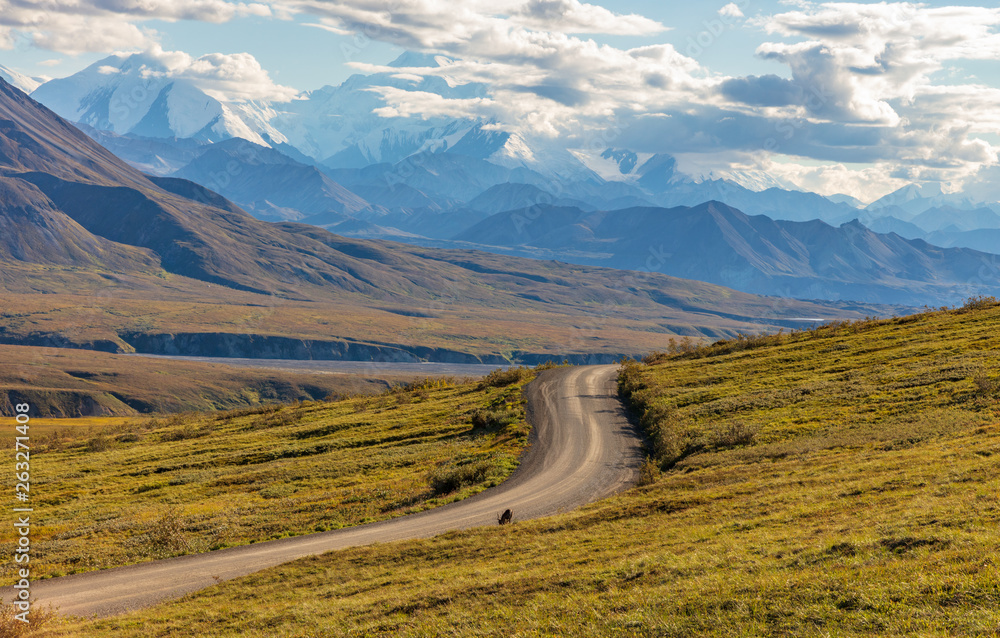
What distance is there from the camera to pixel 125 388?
177125 millimetres

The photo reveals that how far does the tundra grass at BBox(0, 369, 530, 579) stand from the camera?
3006cm

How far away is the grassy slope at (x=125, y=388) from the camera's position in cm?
16112

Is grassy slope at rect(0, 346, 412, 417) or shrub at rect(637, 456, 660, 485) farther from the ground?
shrub at rect(637, 456, 660, 485)

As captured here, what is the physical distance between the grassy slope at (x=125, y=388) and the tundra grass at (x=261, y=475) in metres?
93.6

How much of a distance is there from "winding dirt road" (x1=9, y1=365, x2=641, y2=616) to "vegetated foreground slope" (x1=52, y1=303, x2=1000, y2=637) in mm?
2339

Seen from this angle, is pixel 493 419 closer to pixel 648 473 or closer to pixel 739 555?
pixel 648 473

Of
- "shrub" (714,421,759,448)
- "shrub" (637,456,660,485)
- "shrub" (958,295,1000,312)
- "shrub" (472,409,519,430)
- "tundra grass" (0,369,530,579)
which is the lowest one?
"tundra grass" (0,369,530,579)

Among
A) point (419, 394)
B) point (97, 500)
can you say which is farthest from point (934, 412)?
point (419, 394)

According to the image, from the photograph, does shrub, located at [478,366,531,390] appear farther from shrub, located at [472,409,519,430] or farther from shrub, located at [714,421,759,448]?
shrub, located at [714,421,759,448]

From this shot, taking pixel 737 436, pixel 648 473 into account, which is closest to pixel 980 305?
pixel 737 436

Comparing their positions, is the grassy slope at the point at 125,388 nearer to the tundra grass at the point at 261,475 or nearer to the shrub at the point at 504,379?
the shrub at the point at 504,379

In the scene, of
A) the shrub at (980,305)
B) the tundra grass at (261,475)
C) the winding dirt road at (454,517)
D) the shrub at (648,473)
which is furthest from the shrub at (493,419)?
the shrub at (980,305)

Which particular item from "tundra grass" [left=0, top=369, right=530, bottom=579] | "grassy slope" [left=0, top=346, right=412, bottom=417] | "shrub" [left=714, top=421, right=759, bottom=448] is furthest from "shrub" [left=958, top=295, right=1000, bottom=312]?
"grassy slope" [left=0, top=346, right=412, bottom=417]

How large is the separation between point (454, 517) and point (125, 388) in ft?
582
